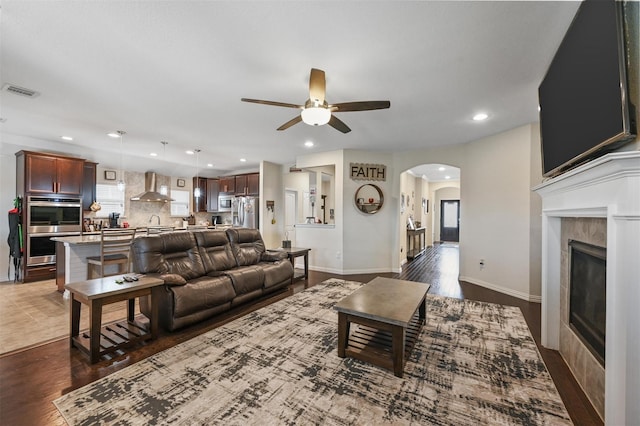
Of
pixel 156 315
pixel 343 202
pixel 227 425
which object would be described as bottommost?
pixel 227 425

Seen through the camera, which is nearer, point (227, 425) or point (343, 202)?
point (227, 425)

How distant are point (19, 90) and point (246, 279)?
3.33 metres

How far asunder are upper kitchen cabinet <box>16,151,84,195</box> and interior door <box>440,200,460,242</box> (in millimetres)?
12299

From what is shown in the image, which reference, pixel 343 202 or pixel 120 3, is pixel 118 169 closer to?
pixel 343 202

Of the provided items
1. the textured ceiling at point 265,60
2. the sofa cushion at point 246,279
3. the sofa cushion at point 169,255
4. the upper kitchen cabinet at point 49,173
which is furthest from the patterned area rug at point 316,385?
the upper kitchen cabinet at point 49,173

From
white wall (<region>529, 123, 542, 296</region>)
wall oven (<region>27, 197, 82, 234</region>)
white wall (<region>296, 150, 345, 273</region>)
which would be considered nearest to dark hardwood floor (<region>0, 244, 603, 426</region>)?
white wall (<region>529, 123, 542, 296</region>)

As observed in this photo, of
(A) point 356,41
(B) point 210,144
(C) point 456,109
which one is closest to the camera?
(A) point 356,41

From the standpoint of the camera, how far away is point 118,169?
259 inches

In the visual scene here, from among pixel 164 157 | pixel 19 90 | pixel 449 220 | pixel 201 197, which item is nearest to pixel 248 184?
pixel 201 197


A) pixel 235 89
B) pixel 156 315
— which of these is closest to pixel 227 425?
pixel 156 315

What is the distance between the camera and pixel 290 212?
7770 mm

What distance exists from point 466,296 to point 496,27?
11.5 ft

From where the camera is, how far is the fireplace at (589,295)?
1.69 m

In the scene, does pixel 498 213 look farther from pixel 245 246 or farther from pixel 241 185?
pixel 241 185
